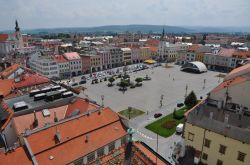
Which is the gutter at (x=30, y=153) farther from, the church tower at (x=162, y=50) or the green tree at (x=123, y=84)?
the church tower at (x=162, y=50)

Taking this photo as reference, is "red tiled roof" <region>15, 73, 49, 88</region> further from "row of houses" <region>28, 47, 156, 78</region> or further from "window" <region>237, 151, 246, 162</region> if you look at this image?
"window" <region>237, 151, 246, 162</region>

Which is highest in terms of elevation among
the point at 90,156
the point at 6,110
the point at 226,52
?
the point at 226,52

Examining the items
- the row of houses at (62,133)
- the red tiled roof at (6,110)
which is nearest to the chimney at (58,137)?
the row of houses at (62,133)

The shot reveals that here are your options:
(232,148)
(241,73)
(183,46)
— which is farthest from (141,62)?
(232,148)

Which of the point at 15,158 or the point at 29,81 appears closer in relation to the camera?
the point at 15,158

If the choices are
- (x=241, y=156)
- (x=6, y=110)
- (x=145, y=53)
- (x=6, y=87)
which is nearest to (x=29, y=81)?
(x=6, y=87)

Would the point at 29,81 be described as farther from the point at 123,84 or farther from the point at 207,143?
the point at 207,143
